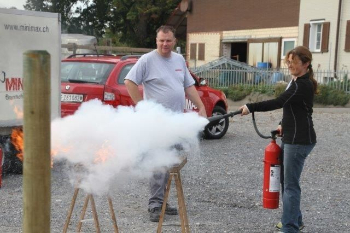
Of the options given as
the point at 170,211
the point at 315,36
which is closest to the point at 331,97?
the point at 315,36

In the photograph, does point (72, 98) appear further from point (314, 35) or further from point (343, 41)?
point (314, 35)

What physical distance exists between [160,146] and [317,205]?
10.2ft

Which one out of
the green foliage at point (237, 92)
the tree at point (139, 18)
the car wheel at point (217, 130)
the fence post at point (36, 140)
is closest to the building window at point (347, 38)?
the green foliage at point (237, 92)

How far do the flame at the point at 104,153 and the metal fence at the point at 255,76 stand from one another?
59.0ft

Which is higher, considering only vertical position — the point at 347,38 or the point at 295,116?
the point at 347,38

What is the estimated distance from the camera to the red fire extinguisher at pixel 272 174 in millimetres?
5238

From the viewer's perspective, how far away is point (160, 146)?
161 inches

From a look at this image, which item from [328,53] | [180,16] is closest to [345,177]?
[328,53]

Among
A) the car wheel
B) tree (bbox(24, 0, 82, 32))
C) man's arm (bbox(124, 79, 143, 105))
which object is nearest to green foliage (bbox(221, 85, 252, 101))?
the car wheel

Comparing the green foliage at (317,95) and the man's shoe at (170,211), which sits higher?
the green foliage at (317,95)

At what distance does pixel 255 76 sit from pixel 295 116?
18.0m

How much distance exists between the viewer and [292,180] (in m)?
5.04

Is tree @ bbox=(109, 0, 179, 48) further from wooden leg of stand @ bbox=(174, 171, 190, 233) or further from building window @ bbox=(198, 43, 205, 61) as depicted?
wooden leg of stand @ bbox=(174, 171, 190, 233)

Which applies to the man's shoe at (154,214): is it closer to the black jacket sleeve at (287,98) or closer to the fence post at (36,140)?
the black jacket sleeve at (287,98)
